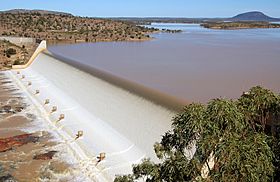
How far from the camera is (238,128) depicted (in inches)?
167

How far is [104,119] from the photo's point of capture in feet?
49.3

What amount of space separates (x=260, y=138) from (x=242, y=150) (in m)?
0.49

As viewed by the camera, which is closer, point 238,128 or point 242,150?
point 242,150

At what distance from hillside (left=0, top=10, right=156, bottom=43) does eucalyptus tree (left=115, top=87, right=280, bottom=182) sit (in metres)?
53.6

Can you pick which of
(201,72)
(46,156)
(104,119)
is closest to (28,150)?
(46,156)

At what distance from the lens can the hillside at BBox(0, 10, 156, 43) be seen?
197 feet

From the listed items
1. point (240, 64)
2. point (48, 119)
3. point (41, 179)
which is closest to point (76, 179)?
point (41, 179)

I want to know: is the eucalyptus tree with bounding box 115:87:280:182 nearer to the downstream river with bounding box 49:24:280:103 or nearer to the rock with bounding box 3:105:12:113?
the downstream river with bounding box 49:24:280:103

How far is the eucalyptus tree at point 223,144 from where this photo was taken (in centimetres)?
390

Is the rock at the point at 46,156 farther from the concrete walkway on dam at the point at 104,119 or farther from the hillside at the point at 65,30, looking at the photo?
the hillside at the point at 65,30

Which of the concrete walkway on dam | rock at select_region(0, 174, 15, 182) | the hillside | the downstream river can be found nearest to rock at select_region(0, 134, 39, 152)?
the concrete walkway on dam

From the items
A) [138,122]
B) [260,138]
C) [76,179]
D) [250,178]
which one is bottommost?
[76,179]

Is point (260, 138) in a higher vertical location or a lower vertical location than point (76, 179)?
higher

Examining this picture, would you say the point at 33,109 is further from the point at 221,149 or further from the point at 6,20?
the point at 6,20
